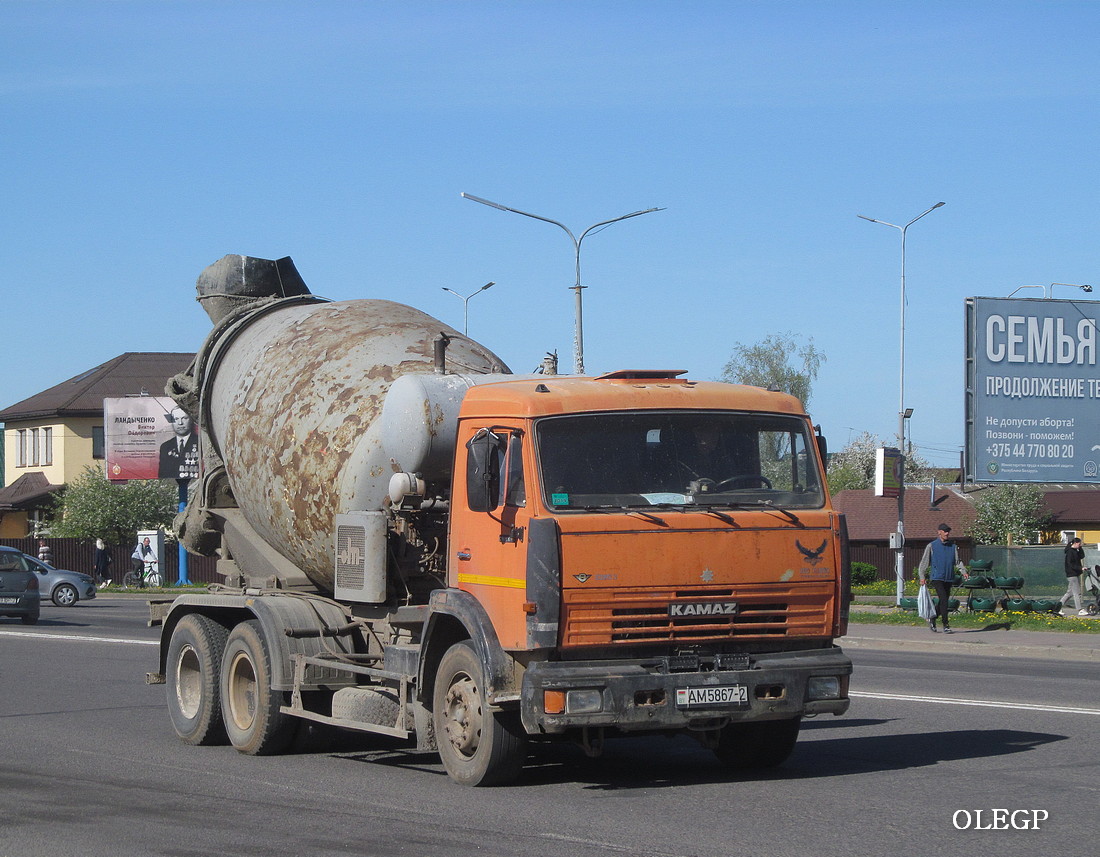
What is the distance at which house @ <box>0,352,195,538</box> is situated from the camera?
74188mm

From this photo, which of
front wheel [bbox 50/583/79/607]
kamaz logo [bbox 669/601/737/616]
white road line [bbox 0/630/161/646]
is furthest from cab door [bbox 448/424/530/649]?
front wheel [bbox 50/583/79/607]

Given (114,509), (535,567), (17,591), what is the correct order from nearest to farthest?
1. (535,567)
2. (17,591)
3. (114,509)

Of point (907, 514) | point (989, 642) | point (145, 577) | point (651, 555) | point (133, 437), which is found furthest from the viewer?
point (907, 514)

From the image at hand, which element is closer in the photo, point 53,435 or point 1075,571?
point 1075,571

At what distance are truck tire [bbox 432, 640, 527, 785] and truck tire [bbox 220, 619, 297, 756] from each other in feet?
6.73

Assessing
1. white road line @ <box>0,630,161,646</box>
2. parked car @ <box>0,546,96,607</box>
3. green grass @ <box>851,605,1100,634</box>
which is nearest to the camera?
white road line @ <box>0,630,161,646</box>

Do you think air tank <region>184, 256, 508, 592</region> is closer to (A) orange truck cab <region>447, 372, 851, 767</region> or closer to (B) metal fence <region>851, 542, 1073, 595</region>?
(A) orange truck cab <region>447, 372, 851, 767</region>

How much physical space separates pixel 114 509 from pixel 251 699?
54.9 m

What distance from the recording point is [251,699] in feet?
37.4

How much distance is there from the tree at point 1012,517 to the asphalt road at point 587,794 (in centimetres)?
6207

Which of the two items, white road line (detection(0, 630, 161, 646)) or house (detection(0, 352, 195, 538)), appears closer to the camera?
white road line (detection(0, 630, 161, 646))

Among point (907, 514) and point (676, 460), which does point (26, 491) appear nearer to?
point (907, 514)

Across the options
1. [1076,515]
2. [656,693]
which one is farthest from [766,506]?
[1076,515]

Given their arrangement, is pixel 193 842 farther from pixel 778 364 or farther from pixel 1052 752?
pixel 778 364
